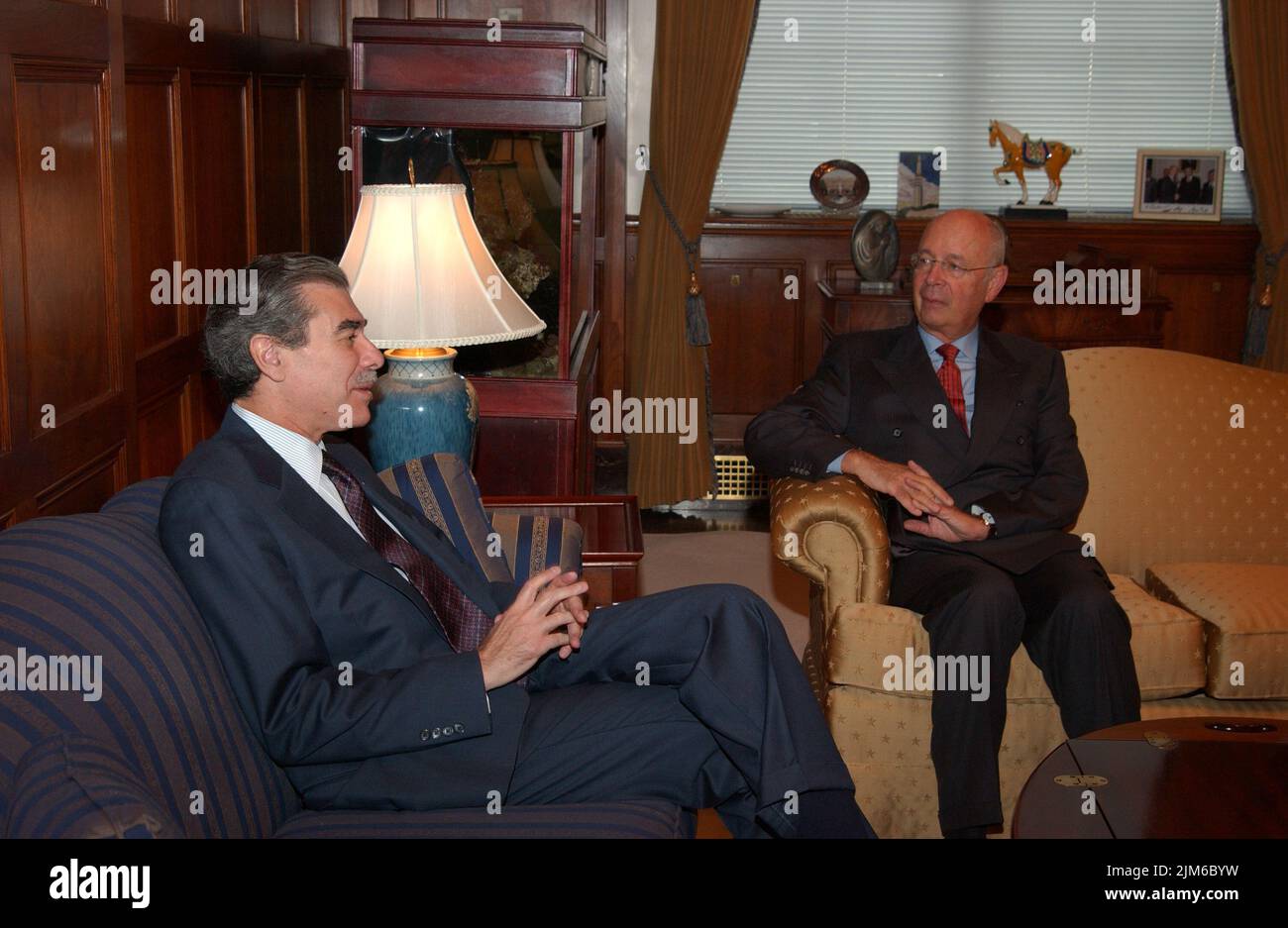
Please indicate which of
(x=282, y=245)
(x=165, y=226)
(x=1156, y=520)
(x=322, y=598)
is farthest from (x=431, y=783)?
(x=282, y=245)

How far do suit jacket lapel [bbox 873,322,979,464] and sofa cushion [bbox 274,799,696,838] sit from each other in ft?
4.84

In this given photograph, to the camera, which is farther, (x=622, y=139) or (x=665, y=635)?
(x=622, y=139)

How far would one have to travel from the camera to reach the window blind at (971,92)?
18.7 ft

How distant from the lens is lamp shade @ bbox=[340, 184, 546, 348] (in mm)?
2770

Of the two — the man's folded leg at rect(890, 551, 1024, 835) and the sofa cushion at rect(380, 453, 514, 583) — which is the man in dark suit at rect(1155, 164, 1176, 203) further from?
the sofa cushion at rect(380, 453, 514, 583)

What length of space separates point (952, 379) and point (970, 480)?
0.26 meters

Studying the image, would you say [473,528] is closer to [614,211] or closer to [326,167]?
[326,167]

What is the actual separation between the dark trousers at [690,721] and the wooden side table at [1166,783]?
318mm

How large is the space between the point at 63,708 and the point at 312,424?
27.6 inches

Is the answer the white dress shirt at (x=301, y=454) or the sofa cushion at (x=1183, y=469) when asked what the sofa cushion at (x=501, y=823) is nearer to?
the white dress shirt at (x=301, y=454)

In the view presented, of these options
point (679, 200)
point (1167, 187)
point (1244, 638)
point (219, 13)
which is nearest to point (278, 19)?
point (219, 13)

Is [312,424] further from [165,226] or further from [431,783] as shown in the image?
[165,226]

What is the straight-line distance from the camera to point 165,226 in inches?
113
